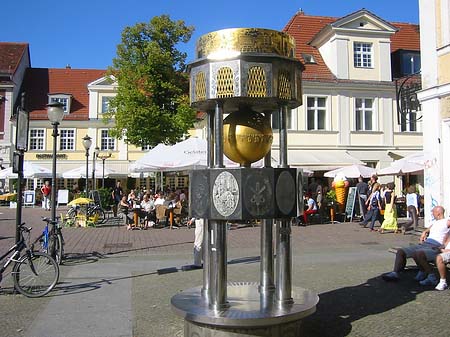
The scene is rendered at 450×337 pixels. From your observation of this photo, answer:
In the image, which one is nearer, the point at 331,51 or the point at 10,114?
the point at 331,51

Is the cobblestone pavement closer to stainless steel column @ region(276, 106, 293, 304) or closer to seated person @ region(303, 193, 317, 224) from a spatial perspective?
stainless steel column @ region(276, 106, 293, 304)

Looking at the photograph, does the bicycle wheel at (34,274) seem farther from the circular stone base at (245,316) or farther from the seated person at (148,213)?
the seated person at (148,213)

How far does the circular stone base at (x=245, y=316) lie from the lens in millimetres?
4766

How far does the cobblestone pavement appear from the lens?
581 cm

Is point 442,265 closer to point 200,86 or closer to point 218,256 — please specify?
point 218,256

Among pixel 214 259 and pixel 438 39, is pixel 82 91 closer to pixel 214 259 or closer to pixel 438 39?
pixel 438 39

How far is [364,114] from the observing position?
30.6m

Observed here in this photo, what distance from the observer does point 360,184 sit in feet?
64.4

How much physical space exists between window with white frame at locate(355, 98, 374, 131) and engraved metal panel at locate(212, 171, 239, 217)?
26.6m

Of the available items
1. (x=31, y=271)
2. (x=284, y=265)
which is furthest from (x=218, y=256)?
(x=31, y=271)

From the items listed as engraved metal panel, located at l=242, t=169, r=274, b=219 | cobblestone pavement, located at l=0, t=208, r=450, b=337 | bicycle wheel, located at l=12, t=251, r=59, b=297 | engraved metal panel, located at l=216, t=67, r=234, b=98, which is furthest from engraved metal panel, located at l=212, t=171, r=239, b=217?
bicycle wheel, located at l=12, t=251, r=59, b=297

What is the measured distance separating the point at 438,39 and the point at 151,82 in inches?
654

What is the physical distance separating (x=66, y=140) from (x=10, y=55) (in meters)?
9.44

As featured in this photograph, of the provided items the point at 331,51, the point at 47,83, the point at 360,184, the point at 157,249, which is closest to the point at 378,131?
the point at 331,51
